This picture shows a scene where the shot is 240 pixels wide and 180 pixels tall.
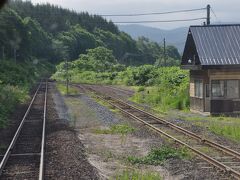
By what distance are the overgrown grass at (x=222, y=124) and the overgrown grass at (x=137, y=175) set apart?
21.6ft

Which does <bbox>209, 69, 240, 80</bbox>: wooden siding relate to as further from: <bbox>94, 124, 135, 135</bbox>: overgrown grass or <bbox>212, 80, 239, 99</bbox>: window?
<bbox>94, 124, 135, 135</bbox>: overgrown grass

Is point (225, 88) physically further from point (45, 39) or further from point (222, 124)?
point (45, 39)

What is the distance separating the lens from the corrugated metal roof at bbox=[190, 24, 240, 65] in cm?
2691

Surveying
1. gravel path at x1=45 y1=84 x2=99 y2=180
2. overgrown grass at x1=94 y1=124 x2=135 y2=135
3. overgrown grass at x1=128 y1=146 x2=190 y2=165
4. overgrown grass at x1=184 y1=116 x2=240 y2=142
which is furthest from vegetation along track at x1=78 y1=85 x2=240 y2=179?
gravel path at x1=45 y1=84 x2=99 y2=180

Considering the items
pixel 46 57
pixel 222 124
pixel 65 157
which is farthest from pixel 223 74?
pixel 46 57

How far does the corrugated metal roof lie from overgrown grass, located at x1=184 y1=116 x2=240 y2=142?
3.41 metres

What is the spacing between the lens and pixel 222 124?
71.4ft

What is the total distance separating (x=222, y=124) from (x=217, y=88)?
17.5ft

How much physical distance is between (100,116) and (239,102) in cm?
722

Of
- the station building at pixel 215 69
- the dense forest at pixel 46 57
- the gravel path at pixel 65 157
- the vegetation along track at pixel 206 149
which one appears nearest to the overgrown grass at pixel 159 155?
the vegetation along track at pixel 206 149

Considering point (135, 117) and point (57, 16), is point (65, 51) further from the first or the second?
point (135, 117)

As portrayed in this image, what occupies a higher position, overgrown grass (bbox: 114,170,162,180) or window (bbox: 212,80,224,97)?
window (bbox: 212,80,224,97)

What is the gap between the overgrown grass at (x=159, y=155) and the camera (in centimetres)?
1292

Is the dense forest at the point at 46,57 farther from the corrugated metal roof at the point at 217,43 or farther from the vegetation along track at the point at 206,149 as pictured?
the corrugated metal roof at the point at 217,43
